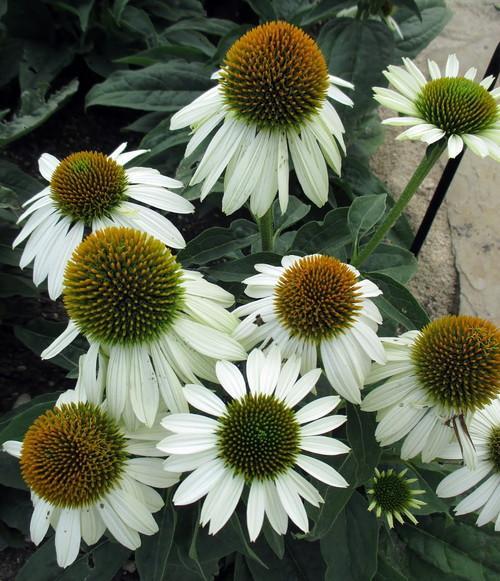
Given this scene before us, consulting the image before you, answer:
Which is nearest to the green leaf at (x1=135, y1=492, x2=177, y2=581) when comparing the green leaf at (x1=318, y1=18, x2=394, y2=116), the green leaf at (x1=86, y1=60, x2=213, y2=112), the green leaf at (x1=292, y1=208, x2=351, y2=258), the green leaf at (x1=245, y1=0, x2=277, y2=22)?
the green leaf at (x1=292, y1=208, x2=351, y2=258)

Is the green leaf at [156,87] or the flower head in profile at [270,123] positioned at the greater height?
the flower head in profile at [270,123]

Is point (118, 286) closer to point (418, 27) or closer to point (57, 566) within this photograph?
point (57, 566)

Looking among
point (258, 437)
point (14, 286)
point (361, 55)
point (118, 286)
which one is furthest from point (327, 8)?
point (258, 437)

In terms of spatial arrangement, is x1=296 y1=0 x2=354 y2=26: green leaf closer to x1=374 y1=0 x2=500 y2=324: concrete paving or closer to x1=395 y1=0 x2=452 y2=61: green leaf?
x1=395 y1=0 x2=452 y2=61: green leaf

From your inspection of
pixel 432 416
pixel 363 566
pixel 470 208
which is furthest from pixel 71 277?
pixel 470 208

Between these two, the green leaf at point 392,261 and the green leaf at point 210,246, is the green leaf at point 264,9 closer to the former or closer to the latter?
the green leaf at point 392,261

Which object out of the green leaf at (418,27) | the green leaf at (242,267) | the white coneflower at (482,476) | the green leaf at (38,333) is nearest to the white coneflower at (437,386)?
the white coneflower at (482,476)
